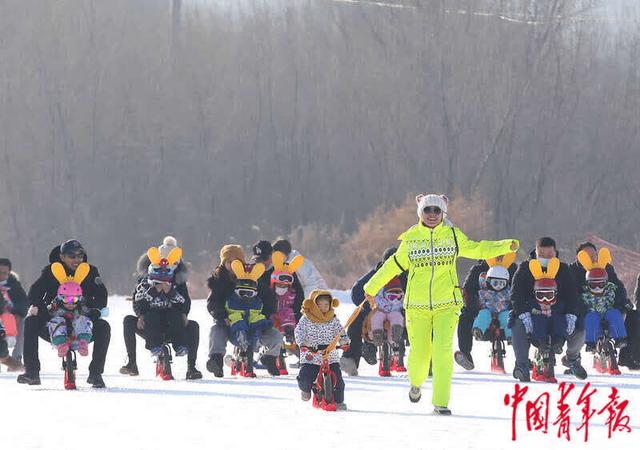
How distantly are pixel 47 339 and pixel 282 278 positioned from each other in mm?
3442

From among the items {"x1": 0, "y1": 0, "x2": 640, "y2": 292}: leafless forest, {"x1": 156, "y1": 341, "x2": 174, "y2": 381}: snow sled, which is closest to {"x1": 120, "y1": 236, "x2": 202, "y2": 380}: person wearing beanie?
{"x1": 156, "y1": 341, "x2": 174, "y2": 381}: snow sled

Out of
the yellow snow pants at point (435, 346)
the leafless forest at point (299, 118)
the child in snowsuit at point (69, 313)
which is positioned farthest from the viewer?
the leafless forest at point (299, 118)

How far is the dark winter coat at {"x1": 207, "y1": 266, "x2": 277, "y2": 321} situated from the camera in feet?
56.2

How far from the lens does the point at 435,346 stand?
40.9 feet

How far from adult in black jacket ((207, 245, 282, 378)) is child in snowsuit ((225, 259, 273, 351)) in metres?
0.06

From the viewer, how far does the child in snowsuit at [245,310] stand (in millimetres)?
17062

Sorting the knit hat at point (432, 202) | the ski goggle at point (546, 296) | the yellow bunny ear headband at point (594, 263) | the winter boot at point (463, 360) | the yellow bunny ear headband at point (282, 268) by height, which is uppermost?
the knit hat at point (432, 202)

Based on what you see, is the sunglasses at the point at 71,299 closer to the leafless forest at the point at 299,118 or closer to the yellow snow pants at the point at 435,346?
the yellow snow pants at the point at 435,346

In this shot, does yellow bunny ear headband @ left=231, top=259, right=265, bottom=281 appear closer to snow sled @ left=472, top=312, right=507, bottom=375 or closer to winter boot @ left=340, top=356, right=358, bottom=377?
winter boot @ left=340, top=356, right=358, bottom=377

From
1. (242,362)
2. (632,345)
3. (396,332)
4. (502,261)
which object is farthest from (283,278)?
(632,345)

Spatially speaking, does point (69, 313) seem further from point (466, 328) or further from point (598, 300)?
point (598, 300)

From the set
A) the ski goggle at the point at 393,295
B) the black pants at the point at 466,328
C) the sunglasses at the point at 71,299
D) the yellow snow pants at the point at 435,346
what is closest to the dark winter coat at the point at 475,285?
the black pants at the point at 466,328

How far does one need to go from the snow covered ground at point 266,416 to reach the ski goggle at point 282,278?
1.26 metres

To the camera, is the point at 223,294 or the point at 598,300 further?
the point at 598,300
